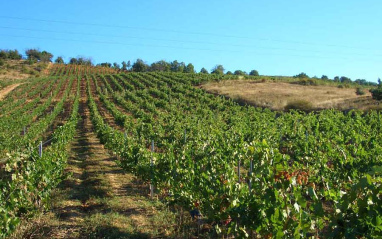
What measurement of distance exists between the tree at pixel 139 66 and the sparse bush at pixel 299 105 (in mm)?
61639

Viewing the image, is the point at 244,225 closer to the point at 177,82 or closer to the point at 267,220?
the point at 267,220

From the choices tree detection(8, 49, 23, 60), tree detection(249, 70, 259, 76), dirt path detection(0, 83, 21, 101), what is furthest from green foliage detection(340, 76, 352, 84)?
tree detection(8, 49, 23, 60)

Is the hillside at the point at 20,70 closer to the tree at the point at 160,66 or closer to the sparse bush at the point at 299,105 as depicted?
the tree at the point at 160,66

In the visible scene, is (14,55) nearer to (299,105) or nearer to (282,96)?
(282,96)

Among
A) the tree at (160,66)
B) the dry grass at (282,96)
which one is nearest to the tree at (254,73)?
the tree at (160,66)

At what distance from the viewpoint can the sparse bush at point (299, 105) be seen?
30.2 m

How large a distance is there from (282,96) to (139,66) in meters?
57.5

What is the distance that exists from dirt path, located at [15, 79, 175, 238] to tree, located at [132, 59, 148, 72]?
3050 inches

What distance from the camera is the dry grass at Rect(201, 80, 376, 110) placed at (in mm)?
30234

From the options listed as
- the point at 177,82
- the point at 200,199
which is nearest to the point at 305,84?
the point at 177,82

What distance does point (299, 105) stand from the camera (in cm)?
3077

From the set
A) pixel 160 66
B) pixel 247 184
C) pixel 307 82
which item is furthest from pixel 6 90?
pixel 247 184

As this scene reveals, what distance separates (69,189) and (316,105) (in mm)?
26191

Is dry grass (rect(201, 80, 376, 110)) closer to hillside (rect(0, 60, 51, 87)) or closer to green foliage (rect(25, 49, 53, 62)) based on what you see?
hillside (rect(0, 60, 51, 87))
